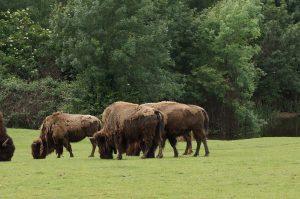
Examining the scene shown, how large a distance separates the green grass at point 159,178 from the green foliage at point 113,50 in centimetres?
2543

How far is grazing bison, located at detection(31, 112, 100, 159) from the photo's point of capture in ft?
88.6

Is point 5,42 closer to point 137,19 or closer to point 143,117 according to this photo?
point 137,19

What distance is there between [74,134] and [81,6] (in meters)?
22.9

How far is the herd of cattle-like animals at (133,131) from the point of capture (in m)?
23.7

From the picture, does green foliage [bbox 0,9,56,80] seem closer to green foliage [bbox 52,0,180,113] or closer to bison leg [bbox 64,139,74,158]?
green foliage [bbox 52,0,180,113]

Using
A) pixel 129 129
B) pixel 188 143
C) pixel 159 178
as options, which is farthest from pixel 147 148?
pixel 159 178

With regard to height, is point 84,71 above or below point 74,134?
above

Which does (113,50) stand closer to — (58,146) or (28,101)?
(28,101)

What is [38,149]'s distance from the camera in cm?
2694

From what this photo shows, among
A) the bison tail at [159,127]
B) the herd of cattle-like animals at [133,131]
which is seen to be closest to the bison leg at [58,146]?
the herd of cattle-like animals at [133,131]

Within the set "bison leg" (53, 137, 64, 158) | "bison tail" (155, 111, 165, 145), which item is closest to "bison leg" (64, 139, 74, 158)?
"bison leg" (53, 137, 64, 158)

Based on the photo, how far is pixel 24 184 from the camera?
16.6m

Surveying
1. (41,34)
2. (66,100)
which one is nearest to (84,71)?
(66,100)

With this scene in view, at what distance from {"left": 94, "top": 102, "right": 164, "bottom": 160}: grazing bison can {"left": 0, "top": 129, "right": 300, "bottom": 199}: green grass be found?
697mm
